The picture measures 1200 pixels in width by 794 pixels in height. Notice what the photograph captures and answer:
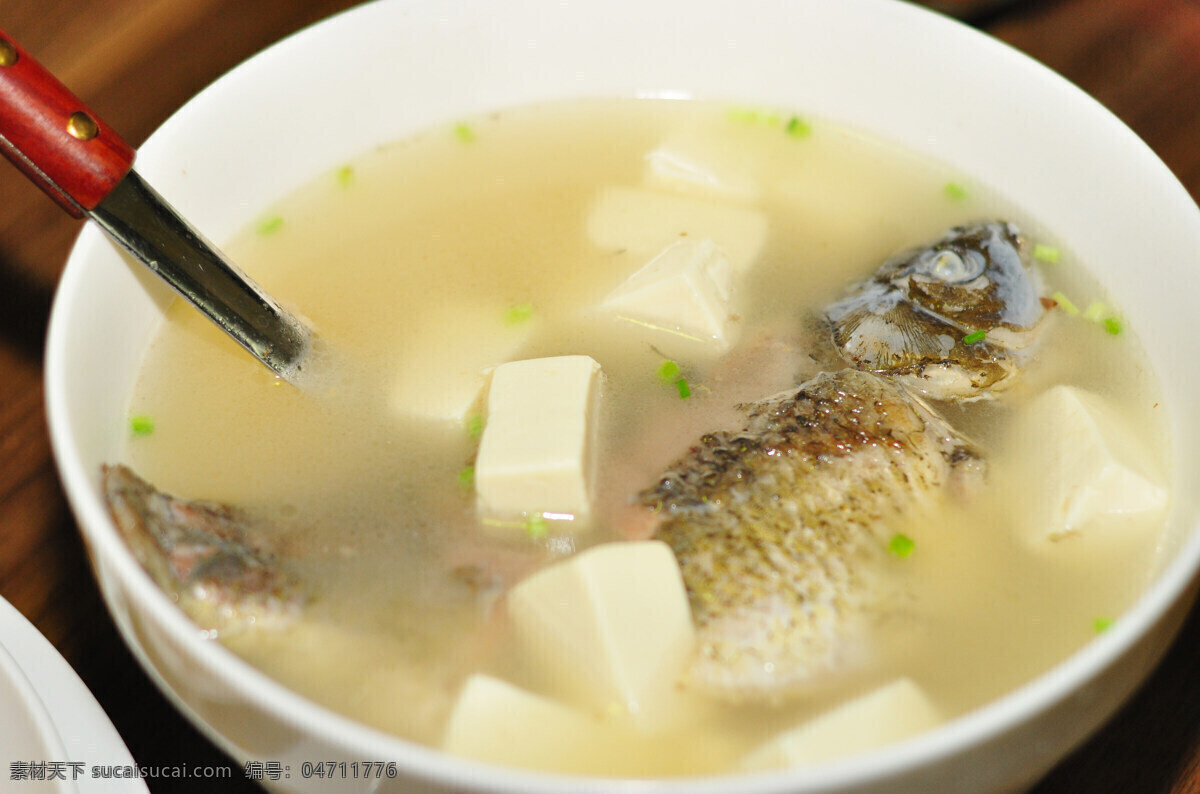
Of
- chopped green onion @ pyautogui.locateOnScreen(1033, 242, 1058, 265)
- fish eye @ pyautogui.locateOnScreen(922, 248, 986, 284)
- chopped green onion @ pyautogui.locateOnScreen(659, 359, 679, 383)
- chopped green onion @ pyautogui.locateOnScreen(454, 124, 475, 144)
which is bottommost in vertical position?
chopped green onion @ pyautogui.locateOnScreen(1033, 242, 1058, 265)

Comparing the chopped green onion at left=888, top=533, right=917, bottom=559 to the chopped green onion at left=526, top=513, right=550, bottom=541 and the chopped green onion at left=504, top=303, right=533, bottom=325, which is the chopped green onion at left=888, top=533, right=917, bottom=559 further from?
the chopped green onion at left=504, top=303, right=533, bottom=325

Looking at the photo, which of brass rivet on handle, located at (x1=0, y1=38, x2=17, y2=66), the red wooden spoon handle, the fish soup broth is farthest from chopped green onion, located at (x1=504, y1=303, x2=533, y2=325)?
brass rivet on handle, located at (x1=0, y1=38, x2=17, y2=66)

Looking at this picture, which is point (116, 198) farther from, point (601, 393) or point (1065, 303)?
point (1065, 303)

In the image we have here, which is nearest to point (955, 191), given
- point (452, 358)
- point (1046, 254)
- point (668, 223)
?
point (1046, 254)

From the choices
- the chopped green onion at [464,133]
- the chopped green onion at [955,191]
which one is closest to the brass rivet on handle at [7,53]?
the chopped green onion at [464,133]

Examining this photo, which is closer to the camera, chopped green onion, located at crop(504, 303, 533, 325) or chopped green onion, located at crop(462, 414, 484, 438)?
chopped green onion, located at crop(462, 414, 484, 438)

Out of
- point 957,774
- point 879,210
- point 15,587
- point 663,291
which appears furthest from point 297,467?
point 879,210

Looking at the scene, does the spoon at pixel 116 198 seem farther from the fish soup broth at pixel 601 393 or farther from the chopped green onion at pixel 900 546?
the chopped green onion at pixel 900 546
